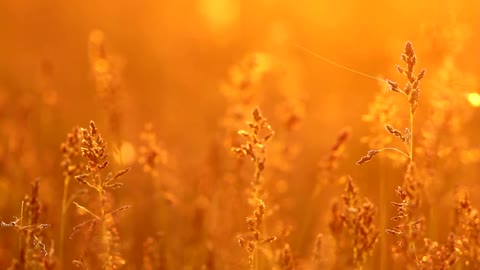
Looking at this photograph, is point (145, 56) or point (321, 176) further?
point (145, 56)

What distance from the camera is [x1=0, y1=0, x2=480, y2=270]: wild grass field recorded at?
2637 millimetres

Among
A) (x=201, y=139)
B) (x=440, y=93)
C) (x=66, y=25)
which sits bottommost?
(x=440, y=93)

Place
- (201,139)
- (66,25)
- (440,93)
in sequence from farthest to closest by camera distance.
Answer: (66,25)
(201,139)
(440,93)

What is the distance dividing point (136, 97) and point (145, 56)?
1.59 metres

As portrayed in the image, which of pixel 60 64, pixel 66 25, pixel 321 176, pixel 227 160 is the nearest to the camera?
pixel 321 176

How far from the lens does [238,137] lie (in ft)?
14.2

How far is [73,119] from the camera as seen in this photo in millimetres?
7711

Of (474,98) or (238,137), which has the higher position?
(474,98)

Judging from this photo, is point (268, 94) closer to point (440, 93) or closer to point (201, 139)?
point (201, 139)

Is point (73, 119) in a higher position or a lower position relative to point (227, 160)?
higher

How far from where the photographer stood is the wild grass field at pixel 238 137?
2.64 m

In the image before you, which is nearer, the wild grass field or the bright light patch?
the wild grass field

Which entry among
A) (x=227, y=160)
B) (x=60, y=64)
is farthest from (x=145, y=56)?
(x=227, y=160)

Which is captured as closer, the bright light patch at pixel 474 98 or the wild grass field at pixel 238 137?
the wild grass field at pixel 238 137
